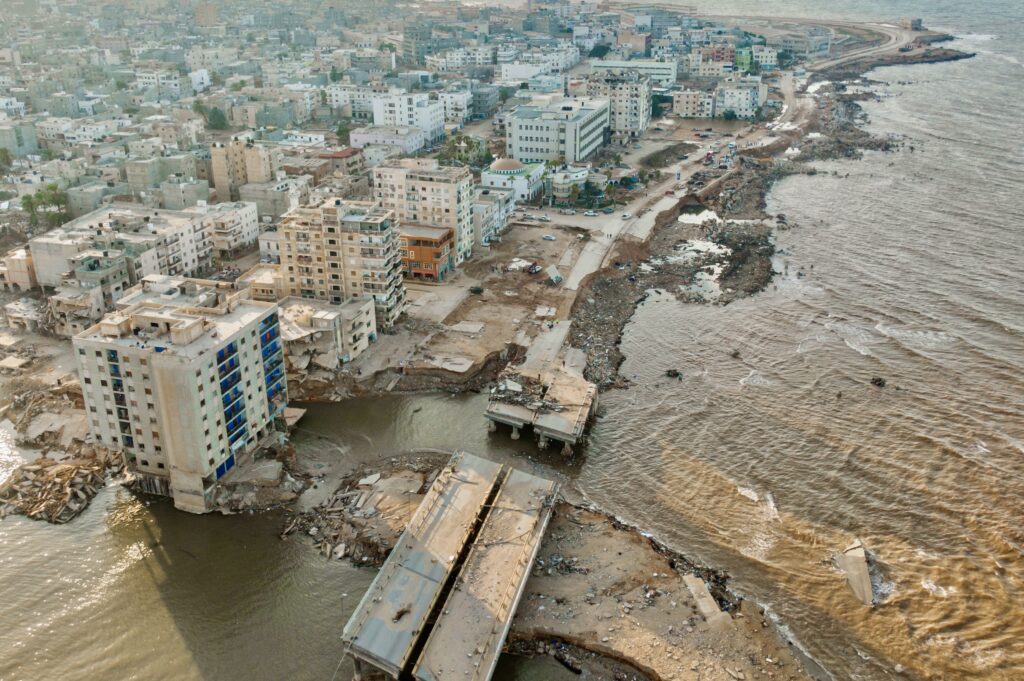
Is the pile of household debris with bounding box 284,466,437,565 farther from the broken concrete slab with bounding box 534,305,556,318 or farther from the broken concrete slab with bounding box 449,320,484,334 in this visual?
the broken concrete slab with bounding box 534,305,556,318

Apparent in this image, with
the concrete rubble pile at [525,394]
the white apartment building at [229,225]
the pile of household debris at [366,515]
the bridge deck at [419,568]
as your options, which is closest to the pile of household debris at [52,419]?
the pile of household debris at [366,515]

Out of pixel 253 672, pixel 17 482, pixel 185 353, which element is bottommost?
pixel 253 672

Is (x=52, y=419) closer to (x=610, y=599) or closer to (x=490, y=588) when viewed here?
(x=490, y=588)

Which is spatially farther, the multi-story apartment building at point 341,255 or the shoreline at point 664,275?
the multi-story apartment building at point 341,255

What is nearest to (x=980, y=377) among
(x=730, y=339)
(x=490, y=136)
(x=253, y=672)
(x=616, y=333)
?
(x=730, y=339)

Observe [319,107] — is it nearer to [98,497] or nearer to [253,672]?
[98,497]

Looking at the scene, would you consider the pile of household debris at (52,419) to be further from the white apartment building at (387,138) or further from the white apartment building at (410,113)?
the white apartment building at (410,113)
